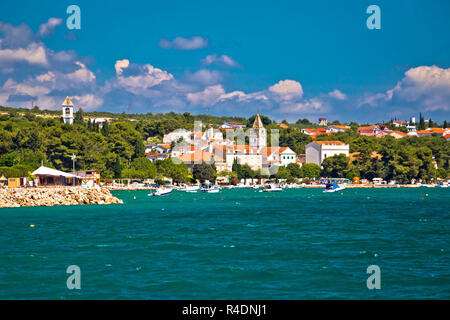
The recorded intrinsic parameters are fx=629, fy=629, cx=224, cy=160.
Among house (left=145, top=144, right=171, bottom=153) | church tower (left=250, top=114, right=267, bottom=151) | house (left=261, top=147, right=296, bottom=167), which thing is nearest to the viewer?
house (left=261, top=147, right=296, bottom=167)

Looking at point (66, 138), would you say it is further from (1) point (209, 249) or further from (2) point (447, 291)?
(2) point (447, 291)

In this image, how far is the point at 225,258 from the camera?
71.4ft

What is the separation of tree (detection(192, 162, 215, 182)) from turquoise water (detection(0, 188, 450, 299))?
69273 mm

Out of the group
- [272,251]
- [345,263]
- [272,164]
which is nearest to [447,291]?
[345,263]

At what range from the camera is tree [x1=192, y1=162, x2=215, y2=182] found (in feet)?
350

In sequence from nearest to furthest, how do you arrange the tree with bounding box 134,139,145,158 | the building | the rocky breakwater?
1. the rocky breakwater
2. the tree with bounding box 134,139,145,158
3. the building

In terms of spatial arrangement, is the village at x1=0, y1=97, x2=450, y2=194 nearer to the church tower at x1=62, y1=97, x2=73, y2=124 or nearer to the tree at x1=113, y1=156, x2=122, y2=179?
the church tower at x1=62, y1=97, x2=73, y2=124

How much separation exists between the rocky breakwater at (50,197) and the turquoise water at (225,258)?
13526mm

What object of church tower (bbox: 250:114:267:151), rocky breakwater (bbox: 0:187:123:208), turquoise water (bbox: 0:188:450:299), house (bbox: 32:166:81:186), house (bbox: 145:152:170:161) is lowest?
turquoise water (bbox: 0:188:450:299)

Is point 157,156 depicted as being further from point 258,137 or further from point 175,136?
point 258,137

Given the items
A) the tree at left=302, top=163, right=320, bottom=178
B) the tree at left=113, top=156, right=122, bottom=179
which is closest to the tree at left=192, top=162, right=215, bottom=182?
the tree at left=113, top=156, right=122, bottom=179

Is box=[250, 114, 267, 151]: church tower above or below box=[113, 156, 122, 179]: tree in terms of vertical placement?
above
